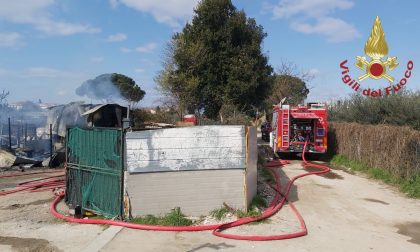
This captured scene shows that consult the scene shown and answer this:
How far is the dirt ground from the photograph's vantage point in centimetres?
662

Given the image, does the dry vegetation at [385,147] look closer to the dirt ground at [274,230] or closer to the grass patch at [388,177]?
the grass patch at [388,177]

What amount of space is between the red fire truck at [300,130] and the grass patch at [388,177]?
1.37 meters

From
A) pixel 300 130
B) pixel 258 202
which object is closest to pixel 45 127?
pixel 300 130

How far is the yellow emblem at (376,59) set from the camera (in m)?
19.0

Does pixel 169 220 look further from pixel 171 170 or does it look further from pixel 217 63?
pixel 217 63

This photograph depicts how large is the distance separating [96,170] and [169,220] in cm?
191

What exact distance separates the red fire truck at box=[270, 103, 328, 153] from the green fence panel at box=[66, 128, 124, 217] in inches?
469

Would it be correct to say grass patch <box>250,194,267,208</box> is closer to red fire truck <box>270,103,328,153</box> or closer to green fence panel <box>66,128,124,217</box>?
green fence panel <box>66,128,124,217</box>

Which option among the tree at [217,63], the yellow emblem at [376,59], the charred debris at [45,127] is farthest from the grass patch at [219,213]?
the tree at [217,63]

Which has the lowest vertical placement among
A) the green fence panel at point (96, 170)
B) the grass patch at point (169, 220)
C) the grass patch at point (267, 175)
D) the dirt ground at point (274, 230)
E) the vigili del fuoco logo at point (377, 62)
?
the dirt ground at point (274, 230)

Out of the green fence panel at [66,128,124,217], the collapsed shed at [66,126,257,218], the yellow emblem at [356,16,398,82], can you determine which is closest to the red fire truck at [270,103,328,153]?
the yellow emblem at [356,16,398,82]

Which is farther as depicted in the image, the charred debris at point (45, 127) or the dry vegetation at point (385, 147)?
the charred debris at point (45, 127)

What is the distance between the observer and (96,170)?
833cm

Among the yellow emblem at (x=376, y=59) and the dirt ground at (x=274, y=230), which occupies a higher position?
the yellow emblem at (x=376, y=59)
